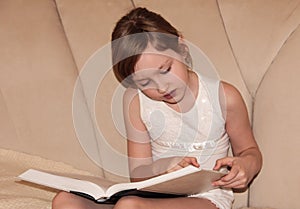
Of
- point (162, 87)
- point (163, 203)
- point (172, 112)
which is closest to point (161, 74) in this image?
point (162, 87)

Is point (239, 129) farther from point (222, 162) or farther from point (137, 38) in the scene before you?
point (137, 38)

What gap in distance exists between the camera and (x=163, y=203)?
132cm

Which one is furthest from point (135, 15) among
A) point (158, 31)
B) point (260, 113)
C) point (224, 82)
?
point (260, 113)

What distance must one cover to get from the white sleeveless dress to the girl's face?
0.08 meters

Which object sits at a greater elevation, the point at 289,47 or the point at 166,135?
the point at 289,47

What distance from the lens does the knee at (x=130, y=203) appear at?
1.27m

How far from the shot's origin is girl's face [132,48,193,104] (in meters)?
1.38

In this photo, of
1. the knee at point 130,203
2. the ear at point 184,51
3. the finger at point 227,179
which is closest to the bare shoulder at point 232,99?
the ear at point 184,51

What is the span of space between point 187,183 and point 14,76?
619 millimetres

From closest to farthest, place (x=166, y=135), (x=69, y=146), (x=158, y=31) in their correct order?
(x=158, y=31), (x=166, y=135), (x=69, y=146)

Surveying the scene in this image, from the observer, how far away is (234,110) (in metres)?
1.51

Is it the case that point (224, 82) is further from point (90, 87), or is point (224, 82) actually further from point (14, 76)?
point (14, 76)

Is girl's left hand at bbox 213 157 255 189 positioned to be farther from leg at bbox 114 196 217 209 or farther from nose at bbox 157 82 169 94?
nose at bbox 157 82 169 94

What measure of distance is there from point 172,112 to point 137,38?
233 millimetres
